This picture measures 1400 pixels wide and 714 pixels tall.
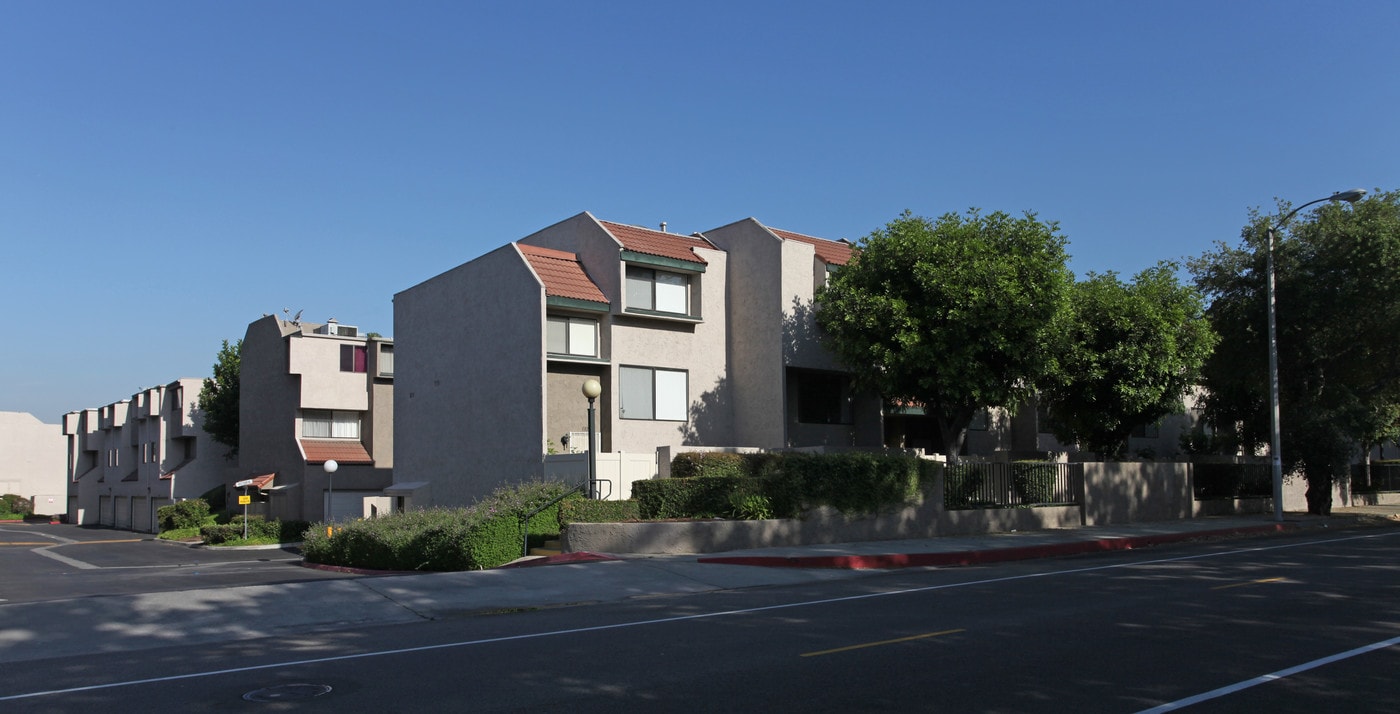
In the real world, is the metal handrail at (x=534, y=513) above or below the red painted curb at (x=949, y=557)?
above

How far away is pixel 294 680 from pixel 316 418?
4058 cm

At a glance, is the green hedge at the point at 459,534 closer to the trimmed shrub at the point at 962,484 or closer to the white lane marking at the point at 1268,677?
the trimmed shrub at the point at 962,484

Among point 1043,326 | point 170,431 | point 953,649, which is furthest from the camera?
point 170,431

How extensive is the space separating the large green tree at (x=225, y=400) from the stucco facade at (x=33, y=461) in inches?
1720

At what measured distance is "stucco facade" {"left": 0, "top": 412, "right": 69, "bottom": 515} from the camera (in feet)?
297

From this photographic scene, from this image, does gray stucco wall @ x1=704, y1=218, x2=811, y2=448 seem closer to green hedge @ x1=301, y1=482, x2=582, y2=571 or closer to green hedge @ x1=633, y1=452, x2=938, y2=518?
green hedge @ x1=633, y1=452, x2=938, y2=518

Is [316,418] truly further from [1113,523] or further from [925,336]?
[1113,523]

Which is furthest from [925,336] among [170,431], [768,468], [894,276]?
[170,431]

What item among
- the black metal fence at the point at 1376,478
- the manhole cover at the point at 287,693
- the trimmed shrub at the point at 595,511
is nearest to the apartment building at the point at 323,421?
the trimmed shrub at the point at 595,511

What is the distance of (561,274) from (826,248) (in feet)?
29.4

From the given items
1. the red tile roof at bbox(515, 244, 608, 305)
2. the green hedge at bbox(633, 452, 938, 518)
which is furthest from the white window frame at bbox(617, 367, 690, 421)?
the green hedge at bbox(633, 452, 938, 518)

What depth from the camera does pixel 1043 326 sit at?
1030 inches

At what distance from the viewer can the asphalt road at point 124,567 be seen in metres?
24.0

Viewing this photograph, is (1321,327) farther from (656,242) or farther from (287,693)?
(287,693)
